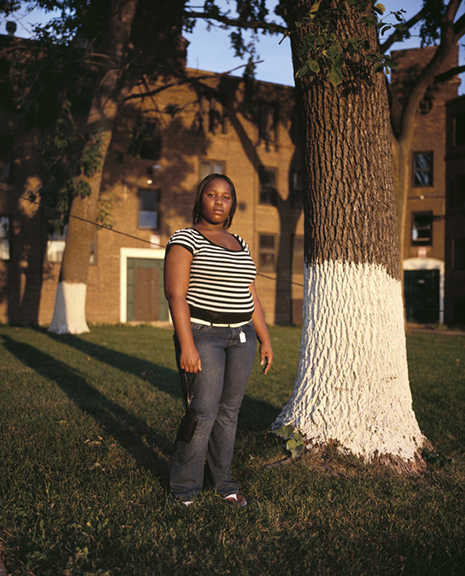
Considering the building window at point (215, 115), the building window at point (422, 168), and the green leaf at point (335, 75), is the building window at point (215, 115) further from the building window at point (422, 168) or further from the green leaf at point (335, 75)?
the green leaf at point (335, 75)

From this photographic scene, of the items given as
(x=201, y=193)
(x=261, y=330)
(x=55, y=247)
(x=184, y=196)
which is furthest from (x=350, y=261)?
(x=184, y=196)

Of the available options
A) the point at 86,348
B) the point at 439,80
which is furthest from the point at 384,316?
the point at 439,80

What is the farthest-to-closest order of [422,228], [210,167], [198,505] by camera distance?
1. [422,228]
2. [210,167]
3. [198,505]

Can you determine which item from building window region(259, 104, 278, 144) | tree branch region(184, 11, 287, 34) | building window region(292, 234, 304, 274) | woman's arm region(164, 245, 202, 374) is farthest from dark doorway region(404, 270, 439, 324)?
woman's arm region(164, 245, 202, 374)

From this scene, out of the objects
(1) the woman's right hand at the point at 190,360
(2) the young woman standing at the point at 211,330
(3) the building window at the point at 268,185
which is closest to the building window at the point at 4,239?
(3) the building window at the point at 268,185

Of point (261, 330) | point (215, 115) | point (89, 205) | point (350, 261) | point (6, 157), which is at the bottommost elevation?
point (261, 330)

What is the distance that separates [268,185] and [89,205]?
1171 centimetres

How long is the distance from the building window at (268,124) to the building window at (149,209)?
5.94 meters

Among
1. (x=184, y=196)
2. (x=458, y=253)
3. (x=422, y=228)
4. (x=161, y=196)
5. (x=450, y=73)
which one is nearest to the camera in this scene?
(x=450, y=73)

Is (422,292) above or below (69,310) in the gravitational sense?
above

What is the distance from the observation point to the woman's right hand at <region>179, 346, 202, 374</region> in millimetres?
3127

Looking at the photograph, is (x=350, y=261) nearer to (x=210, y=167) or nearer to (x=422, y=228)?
(x=210, y=167)

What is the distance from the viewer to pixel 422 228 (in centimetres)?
2780

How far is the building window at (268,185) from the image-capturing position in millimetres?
25156
